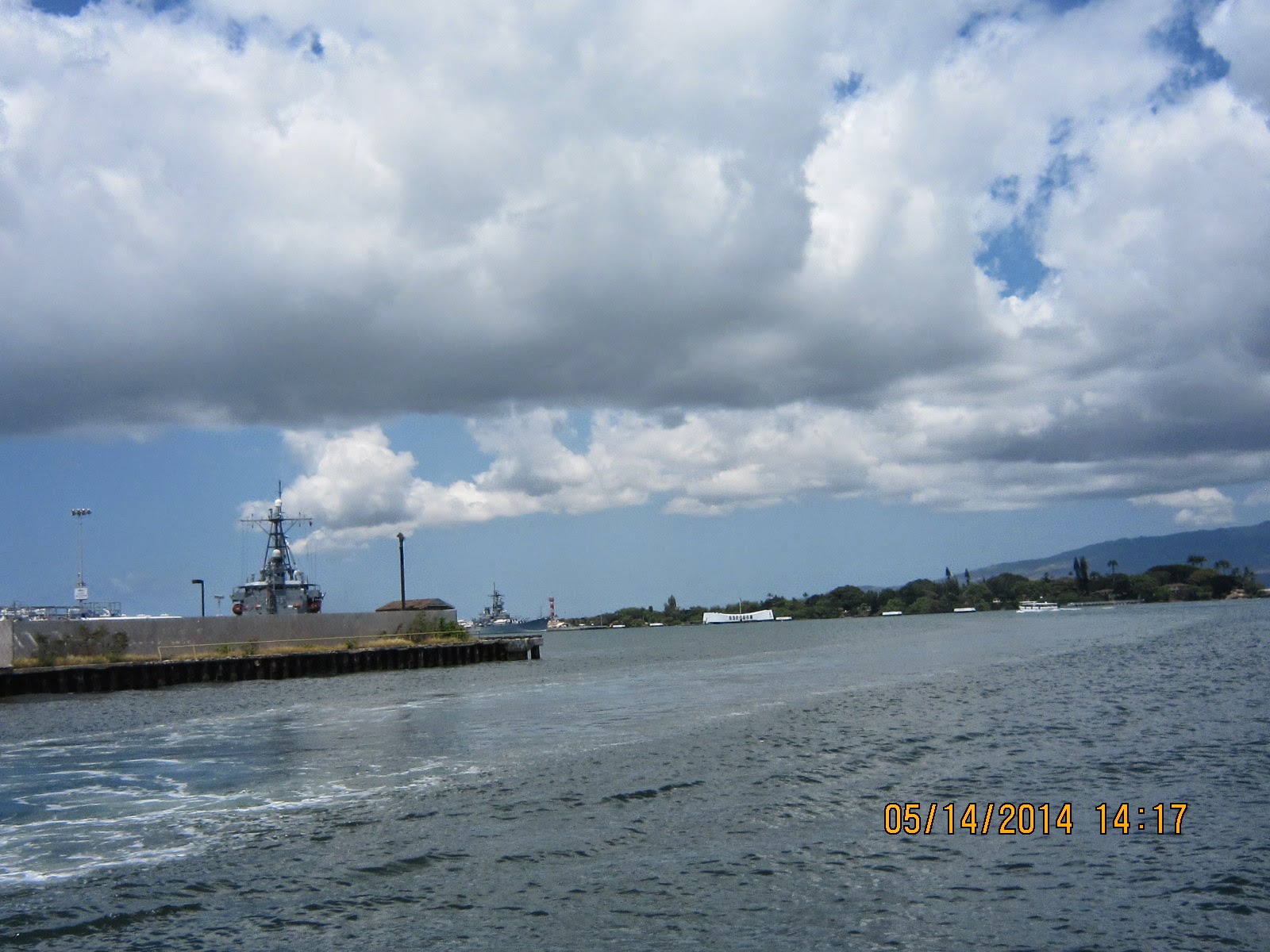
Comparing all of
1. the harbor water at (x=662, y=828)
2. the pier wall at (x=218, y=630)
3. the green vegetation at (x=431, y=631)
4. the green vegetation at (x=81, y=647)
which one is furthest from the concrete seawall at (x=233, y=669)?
the harbor water at (x=662, y=828)

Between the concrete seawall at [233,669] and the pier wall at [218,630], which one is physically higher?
the pier wall at [218,630]

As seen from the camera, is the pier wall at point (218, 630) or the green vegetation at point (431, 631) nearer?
the pier wall at point (218, 630)

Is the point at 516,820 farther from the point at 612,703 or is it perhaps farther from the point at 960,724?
the point at 612,703

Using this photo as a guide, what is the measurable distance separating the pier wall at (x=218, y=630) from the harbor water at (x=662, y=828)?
23783mm

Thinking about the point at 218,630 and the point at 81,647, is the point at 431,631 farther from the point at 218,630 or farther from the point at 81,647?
the point at 81,647

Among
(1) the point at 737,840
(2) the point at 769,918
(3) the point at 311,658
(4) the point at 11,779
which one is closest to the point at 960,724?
(1) the point at 737,840

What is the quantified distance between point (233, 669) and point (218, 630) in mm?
6071

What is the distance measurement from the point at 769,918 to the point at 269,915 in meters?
6.68

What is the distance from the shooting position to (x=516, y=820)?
59.0ft
